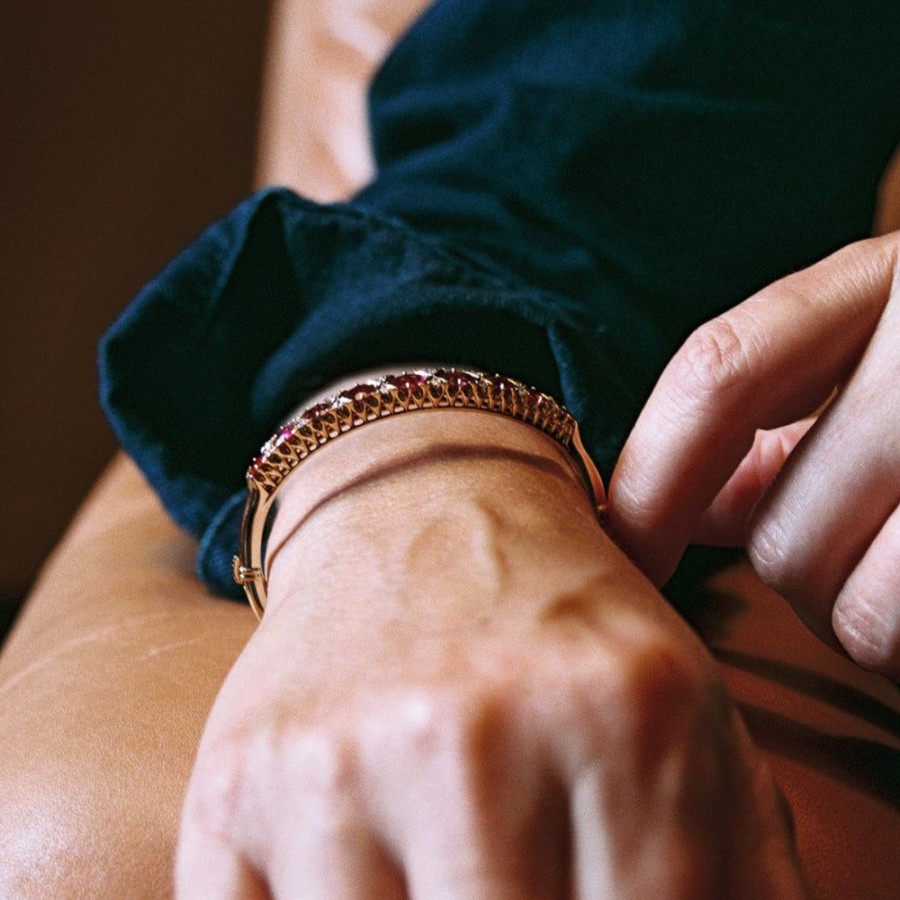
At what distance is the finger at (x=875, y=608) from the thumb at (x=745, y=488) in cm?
5

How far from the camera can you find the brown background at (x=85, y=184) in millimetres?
1038

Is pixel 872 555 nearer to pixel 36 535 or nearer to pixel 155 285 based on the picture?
pixel 155 285

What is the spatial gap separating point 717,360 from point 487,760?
16 centimetres

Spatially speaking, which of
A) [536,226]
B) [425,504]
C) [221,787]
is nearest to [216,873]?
[221,787]

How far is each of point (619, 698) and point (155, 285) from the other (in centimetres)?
36

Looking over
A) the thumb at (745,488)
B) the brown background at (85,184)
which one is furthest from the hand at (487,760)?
the brown background at (85,184)

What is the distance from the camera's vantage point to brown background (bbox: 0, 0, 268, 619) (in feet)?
3.41

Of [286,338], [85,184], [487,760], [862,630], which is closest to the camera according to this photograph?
[487,760]

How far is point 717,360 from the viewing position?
1.09ft

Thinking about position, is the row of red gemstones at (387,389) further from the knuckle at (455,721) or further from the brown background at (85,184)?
the brown background at (85,184)

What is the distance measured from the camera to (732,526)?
399mm

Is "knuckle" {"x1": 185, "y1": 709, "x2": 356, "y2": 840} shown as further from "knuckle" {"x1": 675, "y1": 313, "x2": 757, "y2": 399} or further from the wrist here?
"knuckle" {"x1": 675, "y1": 313, "x2": 757, "y2": 399}

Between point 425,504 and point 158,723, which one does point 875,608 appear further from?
point 158,723

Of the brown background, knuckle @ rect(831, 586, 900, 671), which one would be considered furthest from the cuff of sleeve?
the brown background
